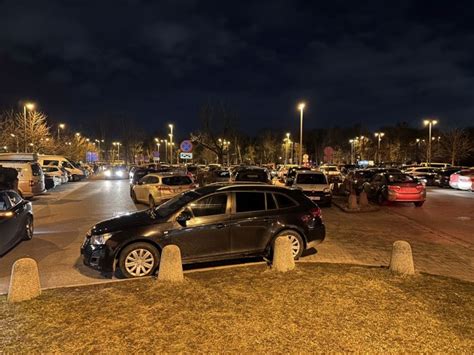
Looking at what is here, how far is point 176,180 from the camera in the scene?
17.1 metres

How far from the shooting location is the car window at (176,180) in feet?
55.5

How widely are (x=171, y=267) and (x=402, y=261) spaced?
12.2 feet

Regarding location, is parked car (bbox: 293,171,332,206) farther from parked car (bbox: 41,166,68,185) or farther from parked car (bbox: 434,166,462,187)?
parked car (bbox: 41,166,68,185)

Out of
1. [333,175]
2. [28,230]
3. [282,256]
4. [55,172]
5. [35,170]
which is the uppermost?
[35,170]

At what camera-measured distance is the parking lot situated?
8.12 meters

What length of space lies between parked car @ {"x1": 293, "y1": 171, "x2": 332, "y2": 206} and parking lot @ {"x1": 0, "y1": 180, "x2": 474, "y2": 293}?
0.53 meters

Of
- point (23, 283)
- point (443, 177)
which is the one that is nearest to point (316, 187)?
point (23, 283)

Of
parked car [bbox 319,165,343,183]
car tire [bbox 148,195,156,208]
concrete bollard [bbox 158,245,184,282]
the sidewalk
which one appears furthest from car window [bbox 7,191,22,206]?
parked car [bbox 319,165,343,183]

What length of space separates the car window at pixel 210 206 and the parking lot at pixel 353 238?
6.40 feet

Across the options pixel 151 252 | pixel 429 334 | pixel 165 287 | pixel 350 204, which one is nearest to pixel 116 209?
pixel 350 204

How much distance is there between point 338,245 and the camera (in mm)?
10203

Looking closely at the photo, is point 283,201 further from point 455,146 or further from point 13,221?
point 455,146

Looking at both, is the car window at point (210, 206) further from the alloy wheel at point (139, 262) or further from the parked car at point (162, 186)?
the parked car at point (162, 186)

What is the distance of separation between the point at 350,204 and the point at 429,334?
41.1 ft
